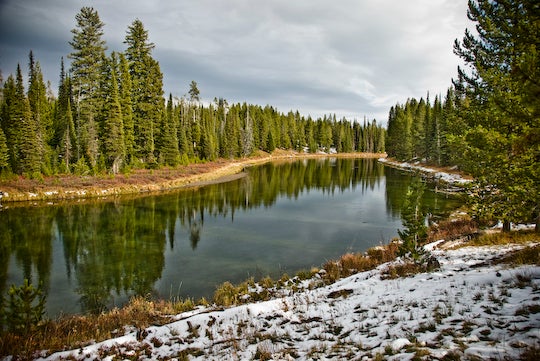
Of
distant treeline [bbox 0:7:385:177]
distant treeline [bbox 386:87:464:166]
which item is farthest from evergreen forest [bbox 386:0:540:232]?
distant treeline [bbox 0:7:385:177]

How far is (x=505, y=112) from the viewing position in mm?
5719

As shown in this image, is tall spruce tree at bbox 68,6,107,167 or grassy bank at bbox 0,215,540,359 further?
tall spruce tree at bbox 68,6,107,167

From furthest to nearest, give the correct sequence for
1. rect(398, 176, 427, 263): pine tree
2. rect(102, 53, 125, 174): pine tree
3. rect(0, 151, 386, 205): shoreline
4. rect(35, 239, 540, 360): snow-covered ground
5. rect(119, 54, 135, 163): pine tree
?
rect(119, 54, 135, 163): pine tree < rect(102, 53, 125, 174): pine tree < rect(0, 151, 386, 205): shoreline < rect(398, 176, 427, 263): pine tree < rect(35, 239, 540, 360): snow-covered ground

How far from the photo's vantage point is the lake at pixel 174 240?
14.2 m

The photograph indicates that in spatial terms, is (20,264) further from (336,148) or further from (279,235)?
(336,148)

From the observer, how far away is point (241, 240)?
827 inches

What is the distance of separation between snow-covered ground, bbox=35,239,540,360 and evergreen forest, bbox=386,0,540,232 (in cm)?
268

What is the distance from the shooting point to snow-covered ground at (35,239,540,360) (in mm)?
5043

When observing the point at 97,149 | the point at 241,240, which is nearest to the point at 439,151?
the point at 241,240

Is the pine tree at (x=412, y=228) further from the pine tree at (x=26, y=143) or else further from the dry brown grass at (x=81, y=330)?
the pine tree at (x=26, y=143)

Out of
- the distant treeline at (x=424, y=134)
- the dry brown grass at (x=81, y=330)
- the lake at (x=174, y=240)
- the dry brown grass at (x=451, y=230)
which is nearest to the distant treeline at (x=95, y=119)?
the lake at (x=174, y=240)

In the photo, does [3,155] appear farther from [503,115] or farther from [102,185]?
[503,115]

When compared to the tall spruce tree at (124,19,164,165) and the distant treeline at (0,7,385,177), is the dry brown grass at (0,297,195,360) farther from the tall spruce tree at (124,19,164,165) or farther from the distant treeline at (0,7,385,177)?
the tall spruce tree at (124,19,164,165)

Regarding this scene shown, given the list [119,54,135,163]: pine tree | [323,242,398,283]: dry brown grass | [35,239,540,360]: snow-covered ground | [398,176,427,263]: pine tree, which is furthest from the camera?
[119,54,135,163]: pine tree
